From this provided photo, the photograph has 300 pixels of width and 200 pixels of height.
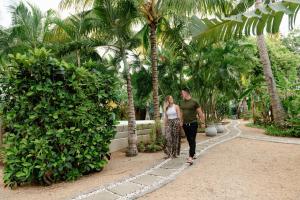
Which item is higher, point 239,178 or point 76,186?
point 239,178

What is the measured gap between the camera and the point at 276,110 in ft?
41.5

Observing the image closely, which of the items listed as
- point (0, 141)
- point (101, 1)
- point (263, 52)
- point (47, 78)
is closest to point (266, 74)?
point (263, 52)

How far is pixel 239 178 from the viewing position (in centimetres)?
550

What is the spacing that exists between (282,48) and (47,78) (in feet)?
64.3

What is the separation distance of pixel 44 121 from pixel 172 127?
3.31m

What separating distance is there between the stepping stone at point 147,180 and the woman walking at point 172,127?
1.84 m

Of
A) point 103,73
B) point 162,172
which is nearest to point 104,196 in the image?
point 162,172

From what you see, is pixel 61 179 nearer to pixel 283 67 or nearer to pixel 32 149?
pixel 32 149

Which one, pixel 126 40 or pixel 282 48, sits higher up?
pixel 282 48

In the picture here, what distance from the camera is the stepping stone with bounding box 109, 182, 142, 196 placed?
5060 mm

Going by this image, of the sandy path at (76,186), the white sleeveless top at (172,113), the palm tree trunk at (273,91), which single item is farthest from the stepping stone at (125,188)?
the palm tree trunk at (273,91)

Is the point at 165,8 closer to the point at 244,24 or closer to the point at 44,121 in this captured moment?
the point at 44,121

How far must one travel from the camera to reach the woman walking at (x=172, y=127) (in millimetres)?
7598

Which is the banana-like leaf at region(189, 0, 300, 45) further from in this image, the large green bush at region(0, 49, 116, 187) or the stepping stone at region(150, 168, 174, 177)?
the large green bush at region(0, 49, 116, 187)
